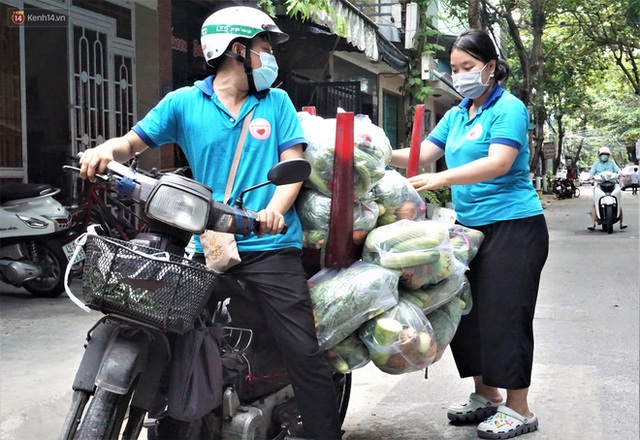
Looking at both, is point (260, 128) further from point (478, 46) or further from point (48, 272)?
point (48, 272)

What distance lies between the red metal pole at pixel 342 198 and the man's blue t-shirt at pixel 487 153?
0.86 metres

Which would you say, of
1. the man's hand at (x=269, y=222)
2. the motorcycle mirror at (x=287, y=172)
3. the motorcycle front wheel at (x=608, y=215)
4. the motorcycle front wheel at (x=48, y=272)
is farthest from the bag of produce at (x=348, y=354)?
the motorcycle front wheel at (x=608, y=215)

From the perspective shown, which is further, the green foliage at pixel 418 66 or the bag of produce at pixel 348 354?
the green foliage at pixel 418 66

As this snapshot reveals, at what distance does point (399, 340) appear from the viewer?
114 inches

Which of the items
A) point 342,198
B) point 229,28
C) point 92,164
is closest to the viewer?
point 92,164

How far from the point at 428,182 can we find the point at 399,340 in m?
0.74

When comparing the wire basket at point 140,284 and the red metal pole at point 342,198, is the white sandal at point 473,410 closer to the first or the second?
the red metal pole at point 342,198

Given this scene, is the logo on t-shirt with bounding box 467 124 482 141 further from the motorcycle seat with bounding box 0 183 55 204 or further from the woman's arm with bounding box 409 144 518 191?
the motorcycle seat with bounding box 0 183 55 204

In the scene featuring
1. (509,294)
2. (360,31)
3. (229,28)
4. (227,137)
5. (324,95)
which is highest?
(360,31)

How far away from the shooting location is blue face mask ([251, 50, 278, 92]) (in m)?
2.76

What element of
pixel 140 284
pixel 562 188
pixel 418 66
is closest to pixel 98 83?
pixel 418 66

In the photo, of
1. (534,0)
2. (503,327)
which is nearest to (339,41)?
(503,327)

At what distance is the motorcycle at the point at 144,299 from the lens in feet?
7.04

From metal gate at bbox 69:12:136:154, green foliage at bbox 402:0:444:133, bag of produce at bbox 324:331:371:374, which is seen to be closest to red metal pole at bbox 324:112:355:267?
bag of produce at bbox 324:331:371:374
